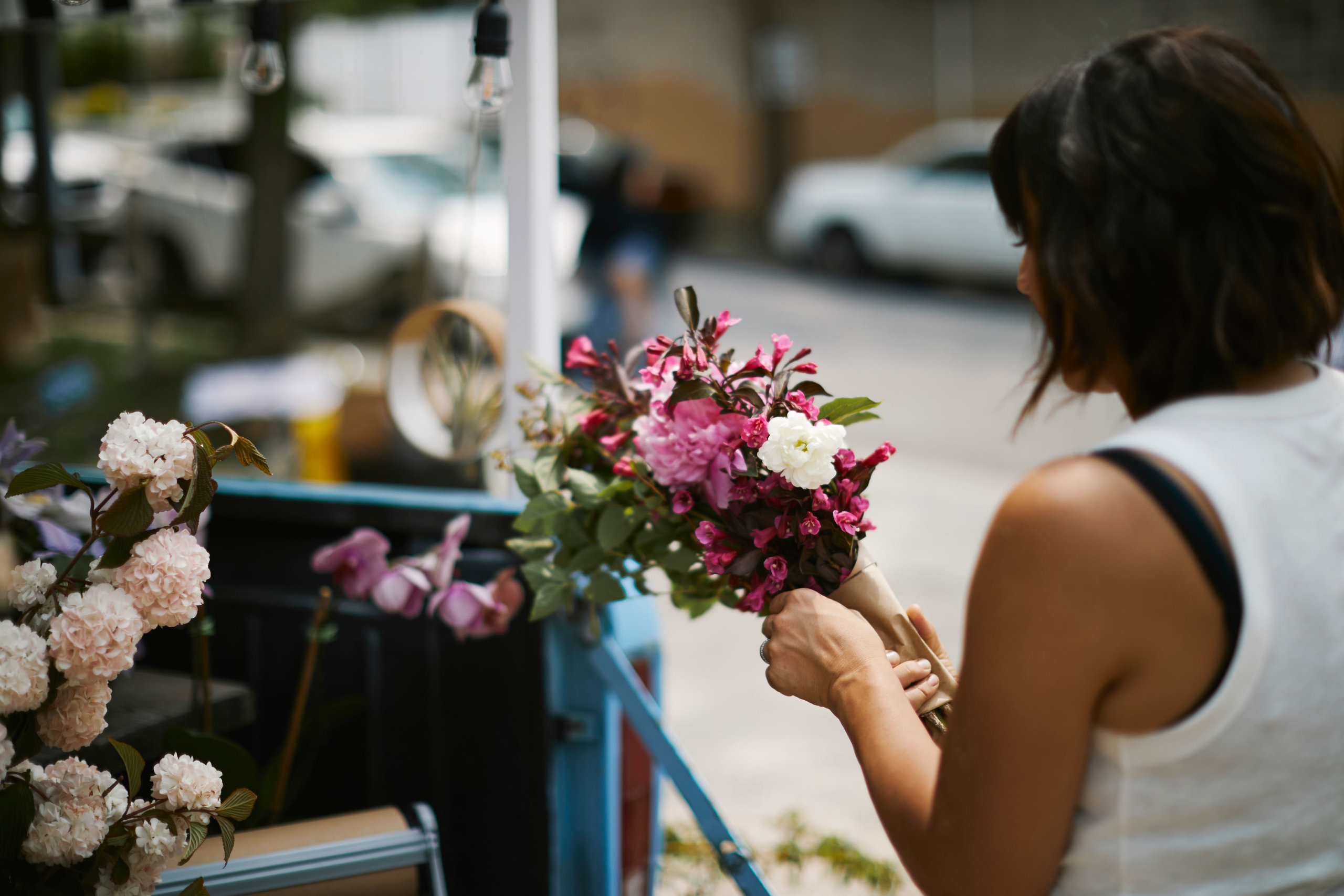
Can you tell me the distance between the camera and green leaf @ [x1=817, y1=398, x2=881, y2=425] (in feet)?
4.44

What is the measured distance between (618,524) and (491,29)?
972 millimetres

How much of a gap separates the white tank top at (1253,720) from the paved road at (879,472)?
0.18 m

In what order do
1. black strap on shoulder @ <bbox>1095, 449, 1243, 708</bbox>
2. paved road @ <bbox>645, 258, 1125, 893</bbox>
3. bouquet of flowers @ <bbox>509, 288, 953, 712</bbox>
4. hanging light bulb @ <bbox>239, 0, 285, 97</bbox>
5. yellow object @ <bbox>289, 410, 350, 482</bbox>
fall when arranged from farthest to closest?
1. yellow object @ <bbox>289, 410, 350, 482</bbox>
2. paved road @ <bbox>645, 258, 1125, 893</bbox>
3. hanging light bulb @ <bbox>239, 0, 285, 97</bbox>
4. bouquet of flowers @ <bbox>509, 288, 953, 712</bbox>
5. black strap on shoulder @ <bbox>1095, 449, 1243, 708</bbox>

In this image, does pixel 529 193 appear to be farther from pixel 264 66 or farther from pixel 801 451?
pixel 801 451

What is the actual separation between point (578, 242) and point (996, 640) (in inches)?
273

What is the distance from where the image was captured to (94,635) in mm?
1099

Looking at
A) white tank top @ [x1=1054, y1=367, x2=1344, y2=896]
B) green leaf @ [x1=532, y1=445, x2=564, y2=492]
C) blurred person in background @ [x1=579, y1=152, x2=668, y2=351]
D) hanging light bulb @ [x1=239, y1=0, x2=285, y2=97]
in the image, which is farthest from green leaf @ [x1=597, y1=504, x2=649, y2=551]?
blurred person in background @ [x1=579, y1=152, x2=668, y2=351]

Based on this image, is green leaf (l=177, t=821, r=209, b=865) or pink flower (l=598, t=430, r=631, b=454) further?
pink flower (l=598, t=430, r=631, b=454)

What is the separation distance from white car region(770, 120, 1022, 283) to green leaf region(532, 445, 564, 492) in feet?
29.9

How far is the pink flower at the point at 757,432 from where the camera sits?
1262 millimetres

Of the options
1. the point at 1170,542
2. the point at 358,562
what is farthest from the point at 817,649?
the point at 358,562

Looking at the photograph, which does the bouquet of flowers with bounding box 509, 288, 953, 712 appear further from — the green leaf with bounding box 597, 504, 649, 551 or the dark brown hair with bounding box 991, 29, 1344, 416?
the dark brown hair with bounding box 991, 29, 1344, 416

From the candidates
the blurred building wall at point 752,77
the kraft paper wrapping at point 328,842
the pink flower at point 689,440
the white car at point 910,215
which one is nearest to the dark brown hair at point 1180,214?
the pink flower at point 689,440

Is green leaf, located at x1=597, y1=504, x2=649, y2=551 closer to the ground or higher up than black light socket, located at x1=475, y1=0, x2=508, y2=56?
closer to the ground
